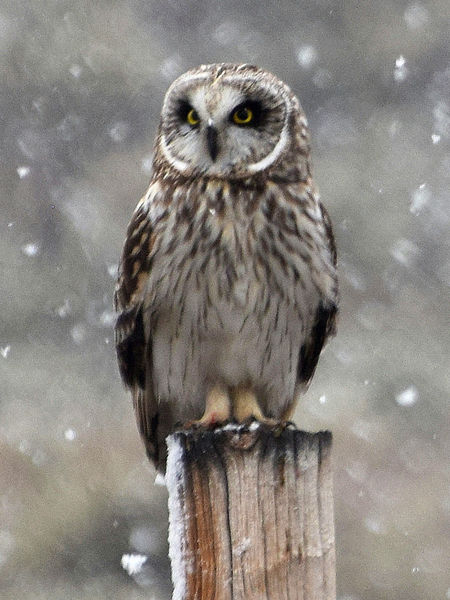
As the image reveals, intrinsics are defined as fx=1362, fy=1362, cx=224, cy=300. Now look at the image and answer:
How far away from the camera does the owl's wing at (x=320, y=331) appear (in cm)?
366

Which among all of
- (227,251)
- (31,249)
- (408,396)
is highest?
(31,249)

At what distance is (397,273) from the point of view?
9.72m

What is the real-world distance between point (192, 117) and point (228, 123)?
12cm

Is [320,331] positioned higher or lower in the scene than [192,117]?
lower

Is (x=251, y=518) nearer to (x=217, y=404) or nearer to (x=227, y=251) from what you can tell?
(x=227, y=251)

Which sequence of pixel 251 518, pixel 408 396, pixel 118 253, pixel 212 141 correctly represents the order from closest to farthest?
1. pixel 251 518
2. pixel 212 141
3. pixel 408 396
4. pixel 118 253

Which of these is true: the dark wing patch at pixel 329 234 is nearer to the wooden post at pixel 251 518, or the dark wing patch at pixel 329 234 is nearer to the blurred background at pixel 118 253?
the wooden post at pixel 251 518

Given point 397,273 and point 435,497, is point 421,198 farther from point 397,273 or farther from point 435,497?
point 435,497

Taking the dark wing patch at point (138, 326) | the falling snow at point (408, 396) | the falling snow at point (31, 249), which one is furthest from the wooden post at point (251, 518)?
the falling snow at point (31, 249)

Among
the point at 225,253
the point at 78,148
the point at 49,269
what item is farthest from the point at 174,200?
the point at 78,148

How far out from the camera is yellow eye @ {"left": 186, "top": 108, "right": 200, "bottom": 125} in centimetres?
352

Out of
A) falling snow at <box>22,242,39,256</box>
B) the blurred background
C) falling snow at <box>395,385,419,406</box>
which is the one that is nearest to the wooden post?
the blurred background

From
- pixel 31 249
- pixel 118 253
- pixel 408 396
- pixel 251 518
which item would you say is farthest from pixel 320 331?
pixel 31 249

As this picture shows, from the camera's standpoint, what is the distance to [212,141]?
343 centimetres
